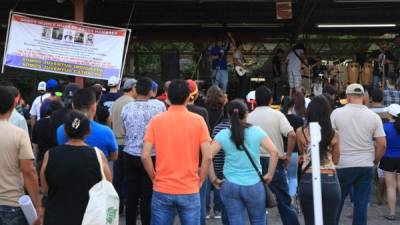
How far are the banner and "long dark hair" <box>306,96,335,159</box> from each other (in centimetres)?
557

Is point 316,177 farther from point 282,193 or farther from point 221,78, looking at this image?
point 221,78

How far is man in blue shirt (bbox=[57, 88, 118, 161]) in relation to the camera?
4582mm

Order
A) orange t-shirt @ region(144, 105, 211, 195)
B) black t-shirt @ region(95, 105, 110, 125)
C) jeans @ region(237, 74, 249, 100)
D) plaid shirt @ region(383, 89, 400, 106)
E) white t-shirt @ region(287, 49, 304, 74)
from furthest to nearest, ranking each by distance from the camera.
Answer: white t-shirt @ region(287, 49, 304, 74)
jeans @ region(237, 74, 249, 100)
plaid shirt @ region(383, 89, 400, 106)
black t-shirt @ region(95, 105, 110, 125)
orange t-shirt @ region(144, 105, 211, 195)

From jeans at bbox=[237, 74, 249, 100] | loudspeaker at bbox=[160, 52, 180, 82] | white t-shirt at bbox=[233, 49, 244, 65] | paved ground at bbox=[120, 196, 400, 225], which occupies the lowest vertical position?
paved ground at bbox=[120, 196, 400, 225]

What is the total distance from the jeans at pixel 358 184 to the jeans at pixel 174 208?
179 centimetres

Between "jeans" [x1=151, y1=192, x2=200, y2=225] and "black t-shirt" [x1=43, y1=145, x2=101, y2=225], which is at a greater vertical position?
"black t-shirt" [x1=43, y1=145, x2=101, y2=225]

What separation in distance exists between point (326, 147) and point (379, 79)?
13.4m

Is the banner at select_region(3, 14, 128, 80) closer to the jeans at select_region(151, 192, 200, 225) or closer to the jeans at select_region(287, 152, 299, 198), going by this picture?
the jeans at select_region(287, 152, 299, 198)

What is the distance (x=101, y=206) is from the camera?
3.66 m

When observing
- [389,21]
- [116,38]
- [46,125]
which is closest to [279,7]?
[116,38]

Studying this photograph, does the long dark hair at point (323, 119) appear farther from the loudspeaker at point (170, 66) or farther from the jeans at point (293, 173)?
the loudspeaker at point (170, 66)

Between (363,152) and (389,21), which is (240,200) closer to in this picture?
(363,152)

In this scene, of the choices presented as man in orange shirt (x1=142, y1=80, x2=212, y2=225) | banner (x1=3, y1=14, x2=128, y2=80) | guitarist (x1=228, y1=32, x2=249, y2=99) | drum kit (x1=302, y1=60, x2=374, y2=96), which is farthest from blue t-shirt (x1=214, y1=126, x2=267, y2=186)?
drum kit (x1=302, y1=60, x2=374, y2=96)

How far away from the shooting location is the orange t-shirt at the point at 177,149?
14.8 ft
